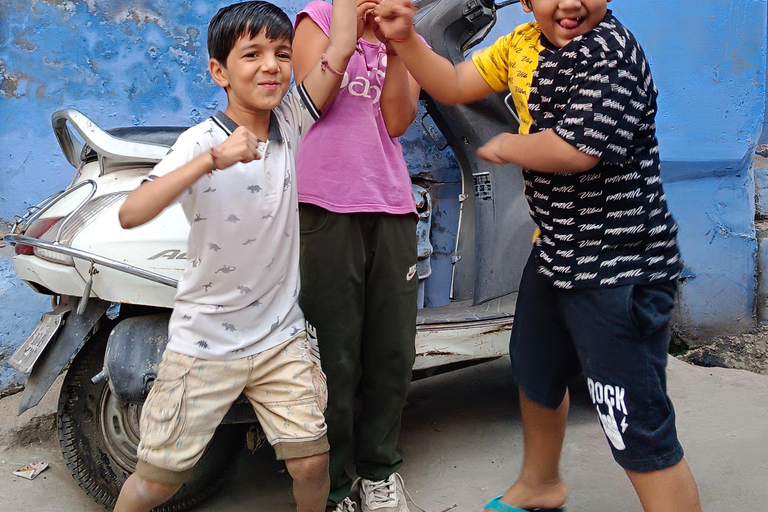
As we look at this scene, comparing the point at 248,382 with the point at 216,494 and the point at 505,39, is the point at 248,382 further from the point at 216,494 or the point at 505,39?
the point at 505,39

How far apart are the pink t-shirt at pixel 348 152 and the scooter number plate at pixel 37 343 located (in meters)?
0.92

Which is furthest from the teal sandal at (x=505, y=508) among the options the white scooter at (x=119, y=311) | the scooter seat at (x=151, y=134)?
the scooter seat at (x=151, y=134)

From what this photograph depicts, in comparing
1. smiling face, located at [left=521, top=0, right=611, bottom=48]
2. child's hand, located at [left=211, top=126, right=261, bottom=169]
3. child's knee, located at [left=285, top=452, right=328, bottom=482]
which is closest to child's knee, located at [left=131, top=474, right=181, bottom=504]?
child's knee, located at [left=285, top=452, right=328, bottom=482]

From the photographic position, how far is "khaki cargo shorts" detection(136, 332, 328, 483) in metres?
1.81

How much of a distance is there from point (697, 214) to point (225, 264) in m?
3.08

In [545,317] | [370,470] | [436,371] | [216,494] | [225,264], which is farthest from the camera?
[436,371]

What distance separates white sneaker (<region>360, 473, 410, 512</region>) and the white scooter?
0.43m

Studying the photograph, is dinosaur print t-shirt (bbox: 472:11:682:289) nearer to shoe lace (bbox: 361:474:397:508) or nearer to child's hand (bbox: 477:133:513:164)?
child's hand (bbox: 477:133:513:164)

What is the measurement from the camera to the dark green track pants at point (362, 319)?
2158 millimetres

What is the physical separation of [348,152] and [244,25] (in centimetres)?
48

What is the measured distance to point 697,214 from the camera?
4.01 m

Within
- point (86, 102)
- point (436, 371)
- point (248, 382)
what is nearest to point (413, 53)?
point (248, 382)

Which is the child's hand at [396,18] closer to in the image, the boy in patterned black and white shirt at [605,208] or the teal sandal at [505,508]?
the boy in patterned black and white shirt at [605,208]

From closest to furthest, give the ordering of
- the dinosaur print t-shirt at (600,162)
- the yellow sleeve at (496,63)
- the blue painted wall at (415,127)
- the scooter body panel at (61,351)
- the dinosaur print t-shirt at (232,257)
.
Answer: the dinosaur print t-shirt at (600,162), the dinosaur print t-shirt at (232,257), the yellow sleeve at (496,63), the scooter body panel at (61,351), the blue painted wall at (415,127)
